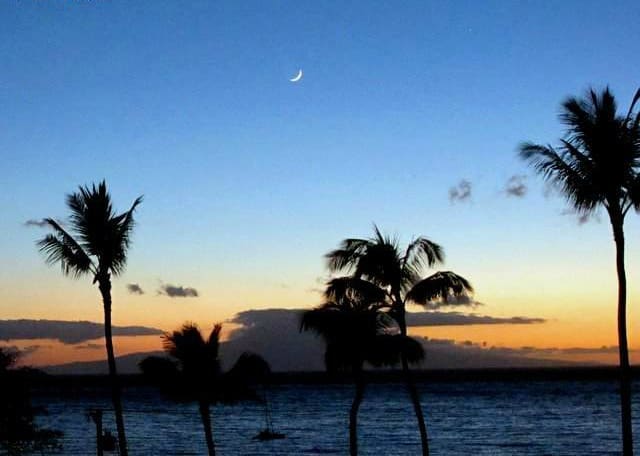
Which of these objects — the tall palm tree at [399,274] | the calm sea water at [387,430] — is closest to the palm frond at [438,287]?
the tall palm tree at [399,274]

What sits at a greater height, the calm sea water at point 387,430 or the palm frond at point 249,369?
the palm frond at point 249,369

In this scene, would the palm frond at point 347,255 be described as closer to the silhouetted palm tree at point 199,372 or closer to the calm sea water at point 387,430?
the silhouetted palm tree at point 199,372

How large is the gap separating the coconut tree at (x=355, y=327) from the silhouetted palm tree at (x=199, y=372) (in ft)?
8.99

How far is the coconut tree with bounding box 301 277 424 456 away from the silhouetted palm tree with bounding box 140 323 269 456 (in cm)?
274

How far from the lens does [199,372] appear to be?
35.6 metres

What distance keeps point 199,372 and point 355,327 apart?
6365mm

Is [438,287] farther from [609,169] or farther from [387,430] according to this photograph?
[387,430]

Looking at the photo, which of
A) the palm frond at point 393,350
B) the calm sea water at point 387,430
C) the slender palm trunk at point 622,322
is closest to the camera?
the slender palm trunk at point 622,322

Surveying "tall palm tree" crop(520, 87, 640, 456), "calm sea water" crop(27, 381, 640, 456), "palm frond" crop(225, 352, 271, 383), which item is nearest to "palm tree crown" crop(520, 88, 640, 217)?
"tall palm tree" crop(520, 87, 640, 456)

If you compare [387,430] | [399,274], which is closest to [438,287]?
[399,274]

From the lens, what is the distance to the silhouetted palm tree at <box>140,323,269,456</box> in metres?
35.5

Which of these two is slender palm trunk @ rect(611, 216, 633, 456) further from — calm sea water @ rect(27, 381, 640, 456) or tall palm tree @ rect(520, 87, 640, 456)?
calm sea water @ rect(27, 381, 640, 456)

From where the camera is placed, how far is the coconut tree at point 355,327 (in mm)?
35344

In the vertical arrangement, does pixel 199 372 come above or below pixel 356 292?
below
